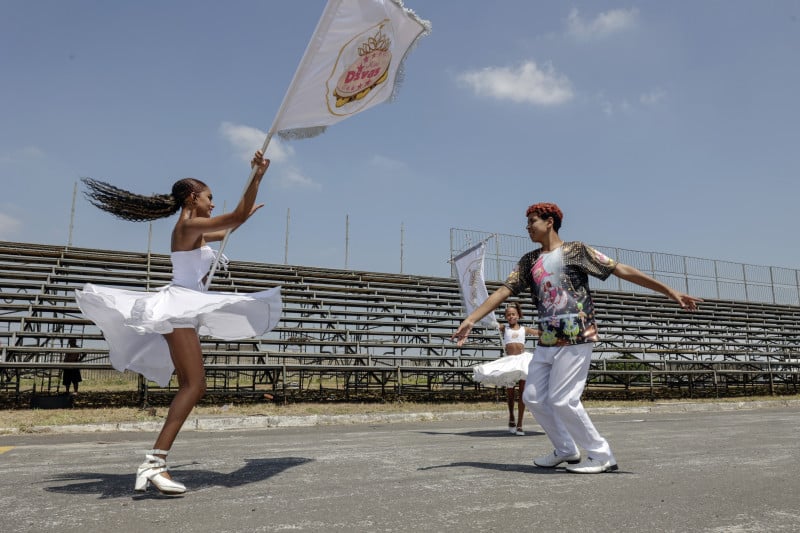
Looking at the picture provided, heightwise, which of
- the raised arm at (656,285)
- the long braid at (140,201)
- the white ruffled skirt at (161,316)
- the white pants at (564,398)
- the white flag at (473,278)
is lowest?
the white pants at (564,398)

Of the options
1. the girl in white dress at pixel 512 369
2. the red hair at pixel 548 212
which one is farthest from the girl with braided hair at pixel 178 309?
the girl in white dress at pixel 512 369

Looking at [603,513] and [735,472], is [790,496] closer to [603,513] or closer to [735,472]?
[735,472]

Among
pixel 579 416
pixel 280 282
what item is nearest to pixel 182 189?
pixel 579 416

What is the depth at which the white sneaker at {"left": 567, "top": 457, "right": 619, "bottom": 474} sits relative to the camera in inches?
167

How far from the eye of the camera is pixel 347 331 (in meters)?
14.8

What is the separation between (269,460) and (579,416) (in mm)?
2473

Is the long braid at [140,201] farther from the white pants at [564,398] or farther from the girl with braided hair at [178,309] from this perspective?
the white pants at [564,398]

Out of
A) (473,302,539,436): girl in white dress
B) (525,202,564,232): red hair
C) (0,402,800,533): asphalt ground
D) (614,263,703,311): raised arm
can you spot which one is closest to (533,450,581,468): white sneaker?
(0,402,800,533): asphalt ground

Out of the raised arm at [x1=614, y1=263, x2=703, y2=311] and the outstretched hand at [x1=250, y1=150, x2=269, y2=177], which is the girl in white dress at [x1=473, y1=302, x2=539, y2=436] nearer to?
the raised arm at [x1=614, y1=263, x2=703, y2=311]

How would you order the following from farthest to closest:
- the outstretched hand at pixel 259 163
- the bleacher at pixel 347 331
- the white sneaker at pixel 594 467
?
the bleacher at pixel 347 331 < the white sneaker at pixel 594 467 < the outstretched hand at pixel 259 163

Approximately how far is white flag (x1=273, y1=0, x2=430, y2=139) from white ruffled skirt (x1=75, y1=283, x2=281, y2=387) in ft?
4.02

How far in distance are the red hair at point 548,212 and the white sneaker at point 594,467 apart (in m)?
1.81

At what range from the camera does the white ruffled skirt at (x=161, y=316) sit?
146 inches

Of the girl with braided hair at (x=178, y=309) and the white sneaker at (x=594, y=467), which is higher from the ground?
the girl with braided hair at (x=178, y=309)
